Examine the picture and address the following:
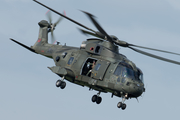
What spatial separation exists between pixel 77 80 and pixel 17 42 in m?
8.77

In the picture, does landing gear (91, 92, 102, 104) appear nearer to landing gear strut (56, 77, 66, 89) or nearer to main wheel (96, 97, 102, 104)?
main wheel (96, 97, 102, 104)

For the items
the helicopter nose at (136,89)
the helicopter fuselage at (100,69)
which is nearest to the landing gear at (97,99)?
the helicopter fuselage at (100,69)

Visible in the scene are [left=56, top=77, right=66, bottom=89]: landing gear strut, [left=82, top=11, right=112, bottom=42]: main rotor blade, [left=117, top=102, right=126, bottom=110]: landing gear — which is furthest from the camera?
[left=56, top=77, right=66, bottom=89]: landing gear strut

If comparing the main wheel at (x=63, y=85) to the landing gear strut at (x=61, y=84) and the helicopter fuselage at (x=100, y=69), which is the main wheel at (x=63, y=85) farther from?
the helicopter fuselage at (x=100, y=69)

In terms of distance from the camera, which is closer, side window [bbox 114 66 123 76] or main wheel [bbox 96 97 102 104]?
side window [bbox 114 66 123 76]

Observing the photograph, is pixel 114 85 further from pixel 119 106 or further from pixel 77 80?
pixel 77 80

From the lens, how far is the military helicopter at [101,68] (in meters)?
26.4

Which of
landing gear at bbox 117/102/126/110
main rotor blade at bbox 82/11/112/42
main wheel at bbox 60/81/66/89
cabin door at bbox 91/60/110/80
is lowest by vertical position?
landing gear at bbox 117/102/126/110

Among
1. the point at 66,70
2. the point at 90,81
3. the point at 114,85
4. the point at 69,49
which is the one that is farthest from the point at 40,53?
the point at 114,85

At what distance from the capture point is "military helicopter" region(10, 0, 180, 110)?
86.5ft

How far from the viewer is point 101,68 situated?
90.3 ft

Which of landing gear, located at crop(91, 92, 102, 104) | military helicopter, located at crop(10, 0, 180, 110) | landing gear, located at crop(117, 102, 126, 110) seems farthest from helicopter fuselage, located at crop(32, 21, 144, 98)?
landing gear, located at crop(91, 92, 102, 104)

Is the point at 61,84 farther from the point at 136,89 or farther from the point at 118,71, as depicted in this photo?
the point at 136,89

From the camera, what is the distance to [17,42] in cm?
3366
